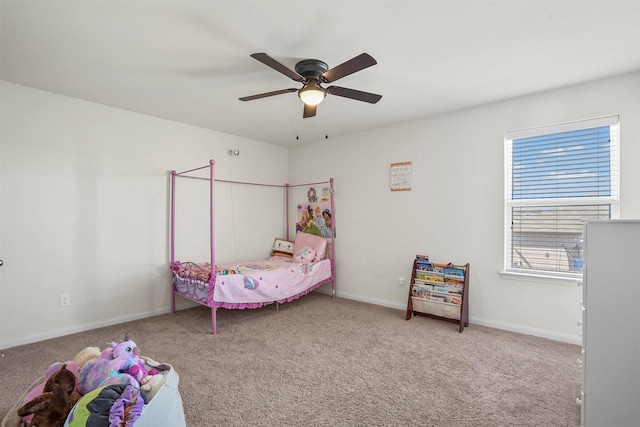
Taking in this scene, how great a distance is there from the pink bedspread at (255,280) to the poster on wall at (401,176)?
4.76 ft

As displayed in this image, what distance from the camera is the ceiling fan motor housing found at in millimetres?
2279

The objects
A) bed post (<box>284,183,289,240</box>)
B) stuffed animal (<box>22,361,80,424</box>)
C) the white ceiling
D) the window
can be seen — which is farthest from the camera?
bed post (<box>284,183,289,240</box>)

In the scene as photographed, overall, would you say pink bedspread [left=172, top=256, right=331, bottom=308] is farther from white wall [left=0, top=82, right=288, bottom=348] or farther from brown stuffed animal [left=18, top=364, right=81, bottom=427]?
brown stuffed animal [left=18, top=364, right=81, bottom=427]

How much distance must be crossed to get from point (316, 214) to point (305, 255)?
74cm

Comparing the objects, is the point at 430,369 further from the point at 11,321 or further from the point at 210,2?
the point at 11,321

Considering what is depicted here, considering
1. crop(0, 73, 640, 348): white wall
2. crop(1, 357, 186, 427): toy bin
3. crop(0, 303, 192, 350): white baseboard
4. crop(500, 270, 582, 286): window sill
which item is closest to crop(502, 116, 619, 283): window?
crop(500, 270, 582, 286): window sill

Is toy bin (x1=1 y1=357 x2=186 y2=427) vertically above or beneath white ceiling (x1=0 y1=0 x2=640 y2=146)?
beneath

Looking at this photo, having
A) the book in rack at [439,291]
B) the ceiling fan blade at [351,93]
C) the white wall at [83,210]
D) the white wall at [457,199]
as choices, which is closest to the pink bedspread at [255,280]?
the white wall at [83,210]

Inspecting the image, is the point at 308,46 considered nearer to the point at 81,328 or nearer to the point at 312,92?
the point at 312,92

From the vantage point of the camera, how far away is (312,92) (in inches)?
90.6

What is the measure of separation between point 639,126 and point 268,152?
4.16 metres

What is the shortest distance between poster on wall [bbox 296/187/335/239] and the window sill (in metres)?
2.29

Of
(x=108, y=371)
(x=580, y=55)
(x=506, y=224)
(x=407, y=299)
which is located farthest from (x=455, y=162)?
(x=108, y=371)

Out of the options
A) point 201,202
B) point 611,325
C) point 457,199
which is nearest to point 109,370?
point 611,325
